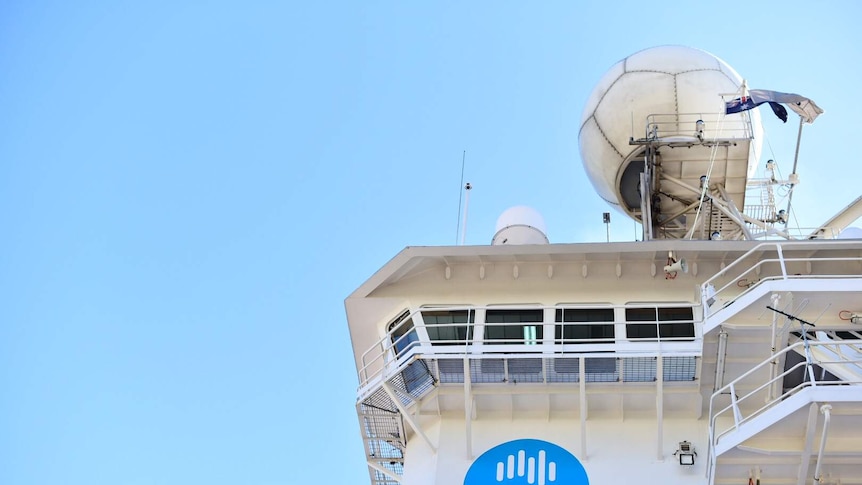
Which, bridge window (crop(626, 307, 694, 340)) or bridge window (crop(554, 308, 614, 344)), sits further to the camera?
bridge window (crop(554, 308, 614, 344))

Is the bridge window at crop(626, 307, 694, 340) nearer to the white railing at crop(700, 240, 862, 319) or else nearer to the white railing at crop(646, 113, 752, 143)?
the white railing at crop(700, 240, 862, 319)

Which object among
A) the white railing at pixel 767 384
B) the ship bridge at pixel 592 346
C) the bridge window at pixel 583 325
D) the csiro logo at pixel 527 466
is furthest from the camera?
the bridge window at pixel 583 325

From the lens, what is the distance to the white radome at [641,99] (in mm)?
27016

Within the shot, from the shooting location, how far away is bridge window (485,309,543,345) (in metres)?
21.2

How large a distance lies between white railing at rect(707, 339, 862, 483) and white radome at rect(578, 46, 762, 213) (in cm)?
916

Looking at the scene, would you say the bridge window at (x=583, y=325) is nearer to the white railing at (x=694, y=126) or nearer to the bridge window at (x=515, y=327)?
the bridge window at (x=515, y=327)

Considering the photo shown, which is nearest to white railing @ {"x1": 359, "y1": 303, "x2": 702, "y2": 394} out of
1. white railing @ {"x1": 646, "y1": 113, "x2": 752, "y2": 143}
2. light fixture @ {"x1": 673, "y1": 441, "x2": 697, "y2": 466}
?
Answer: light fixture @ {"x1": 673, "y1": 441, "x2": 697, "y2": 466}

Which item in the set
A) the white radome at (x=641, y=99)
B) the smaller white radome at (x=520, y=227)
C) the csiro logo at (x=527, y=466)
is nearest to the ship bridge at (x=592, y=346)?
the csiro logo at (x=527, y=466)

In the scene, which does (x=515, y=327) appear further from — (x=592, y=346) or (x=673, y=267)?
(x=673, y=267)

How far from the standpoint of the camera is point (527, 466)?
19812mm

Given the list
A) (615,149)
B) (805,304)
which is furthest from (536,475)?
(615,149)

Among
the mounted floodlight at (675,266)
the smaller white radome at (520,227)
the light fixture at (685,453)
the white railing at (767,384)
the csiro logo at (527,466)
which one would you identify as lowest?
the csiro logo at (527,466)

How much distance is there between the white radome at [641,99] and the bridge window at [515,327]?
303 inches

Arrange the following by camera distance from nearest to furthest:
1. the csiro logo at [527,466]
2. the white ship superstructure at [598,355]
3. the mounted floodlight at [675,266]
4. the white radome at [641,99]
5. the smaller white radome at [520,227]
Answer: the white ship superstructure at [598,355] → the csiro logo at [527,466] → the mounted floodlight at [675,266] → the smaller white radome at [520,227] → the white radome at [641,99]
